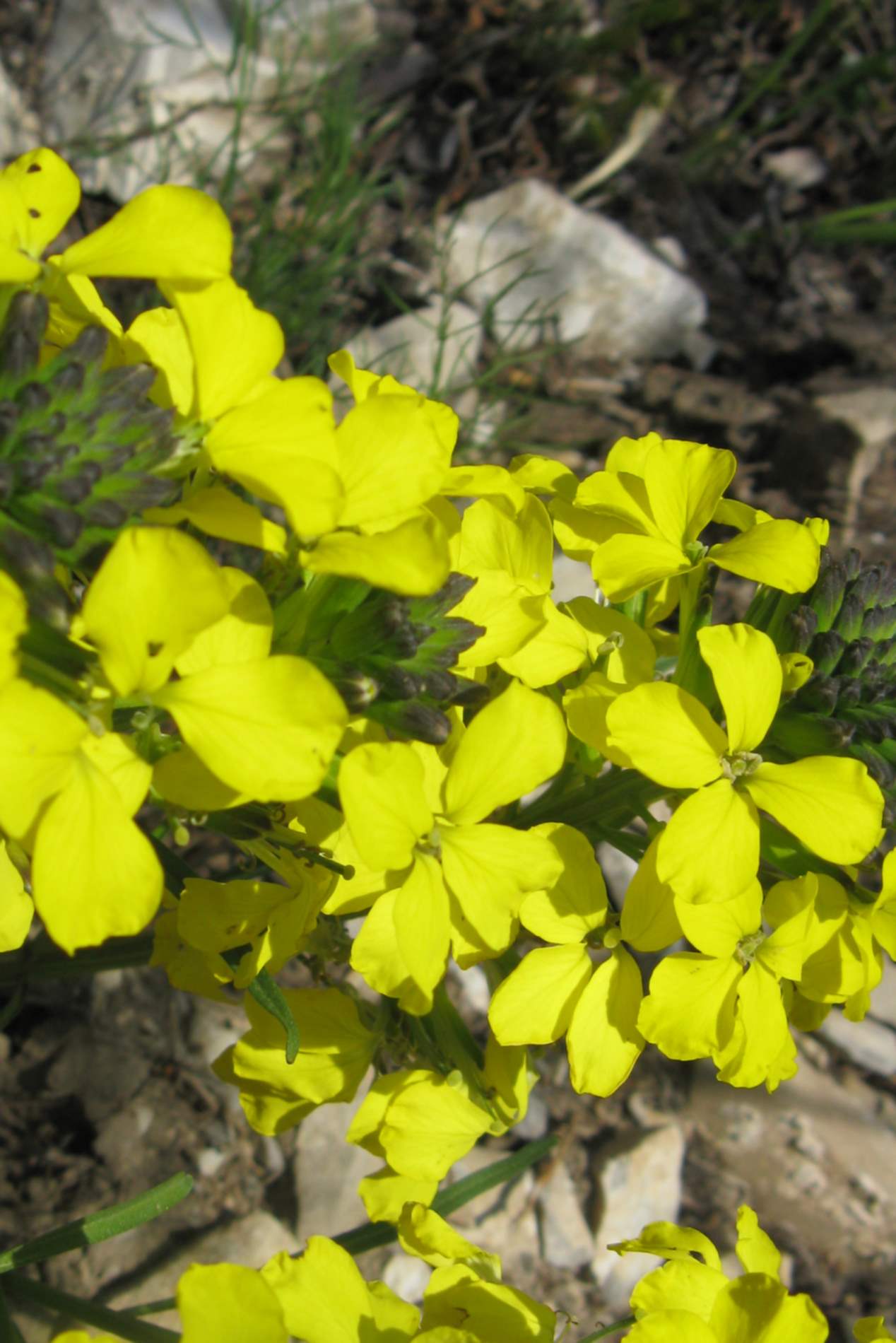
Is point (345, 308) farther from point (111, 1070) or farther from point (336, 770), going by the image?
point (336, 770)

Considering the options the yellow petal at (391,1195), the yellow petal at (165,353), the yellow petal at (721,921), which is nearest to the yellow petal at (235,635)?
the yellow petal at (165,353)

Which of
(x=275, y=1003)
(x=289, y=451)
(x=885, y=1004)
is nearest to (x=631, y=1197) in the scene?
(x=885, y=1004)

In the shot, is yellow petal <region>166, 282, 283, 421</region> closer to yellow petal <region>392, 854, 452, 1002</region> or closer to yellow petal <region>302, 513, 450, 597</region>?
yellow petal <region>302, 513, 450, 597</region>

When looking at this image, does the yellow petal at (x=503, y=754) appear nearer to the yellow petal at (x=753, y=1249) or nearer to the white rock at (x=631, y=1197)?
the yellow petal at (x=753, y=1249)

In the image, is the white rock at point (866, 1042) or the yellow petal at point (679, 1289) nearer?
the yellow petal at point (679, 1289)

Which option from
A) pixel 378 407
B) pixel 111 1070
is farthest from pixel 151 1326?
pixel 378 407
